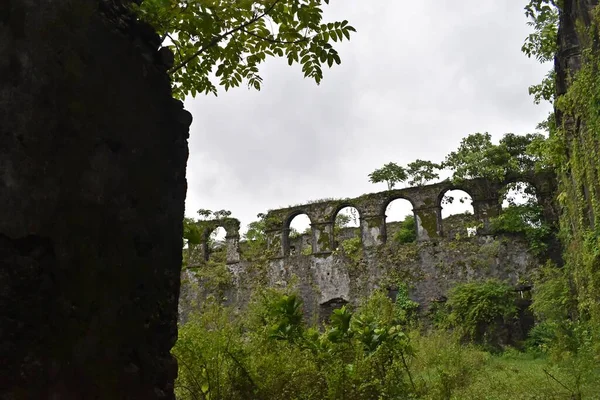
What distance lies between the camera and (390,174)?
57.7ft

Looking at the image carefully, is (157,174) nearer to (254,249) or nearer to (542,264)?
(542,264)

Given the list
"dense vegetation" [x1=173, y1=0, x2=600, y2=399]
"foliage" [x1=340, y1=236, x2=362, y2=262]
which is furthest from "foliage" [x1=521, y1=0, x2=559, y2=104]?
"foliage" [x1=340, y1=236, x2=362, y2=262]

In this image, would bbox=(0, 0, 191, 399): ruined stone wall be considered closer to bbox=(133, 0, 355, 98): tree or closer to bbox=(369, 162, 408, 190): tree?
bbox=(133, 0, 355, 98): tree

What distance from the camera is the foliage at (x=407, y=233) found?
72.1ft

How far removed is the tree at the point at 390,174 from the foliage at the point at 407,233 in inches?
167

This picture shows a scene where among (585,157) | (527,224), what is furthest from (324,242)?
(585,157)

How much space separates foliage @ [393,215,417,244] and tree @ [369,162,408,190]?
13.9 feet

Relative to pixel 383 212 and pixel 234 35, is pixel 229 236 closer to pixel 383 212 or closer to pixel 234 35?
pixel 383 212

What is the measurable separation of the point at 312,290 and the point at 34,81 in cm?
1585

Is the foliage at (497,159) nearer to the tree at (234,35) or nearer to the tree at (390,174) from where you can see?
the tree at (390,174)

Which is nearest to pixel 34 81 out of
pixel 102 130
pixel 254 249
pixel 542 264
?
pixel 102 130

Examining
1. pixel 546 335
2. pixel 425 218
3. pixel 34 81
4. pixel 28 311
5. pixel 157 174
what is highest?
pixel 425 218

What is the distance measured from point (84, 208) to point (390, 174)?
623 inches

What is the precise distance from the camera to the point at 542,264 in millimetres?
15219
